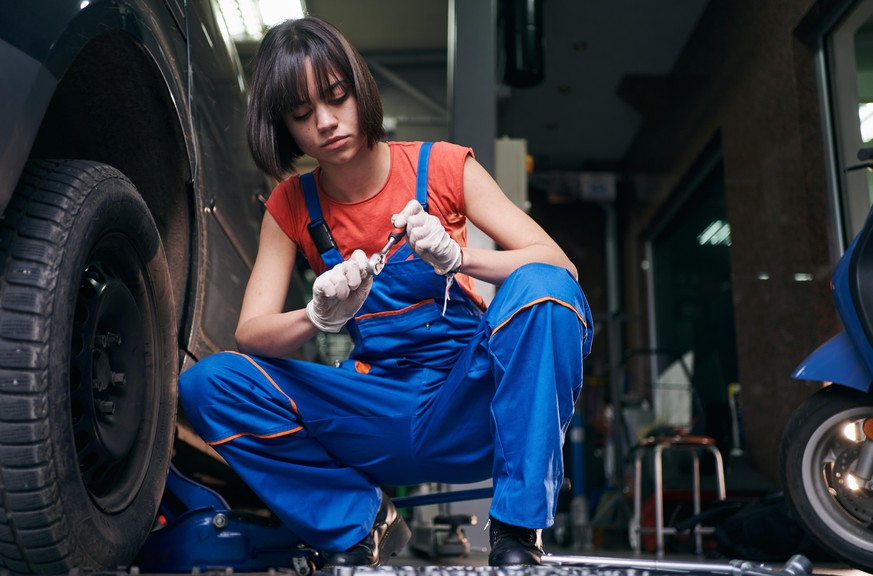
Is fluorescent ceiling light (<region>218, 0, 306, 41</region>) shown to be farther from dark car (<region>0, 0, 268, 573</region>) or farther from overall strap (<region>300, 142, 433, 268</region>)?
overall strap (<region>300, 142, 433, 268</region>)

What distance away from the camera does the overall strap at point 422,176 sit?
1.62 meters

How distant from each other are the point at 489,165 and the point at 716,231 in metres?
3.71

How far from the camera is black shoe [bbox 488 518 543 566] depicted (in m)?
1.24

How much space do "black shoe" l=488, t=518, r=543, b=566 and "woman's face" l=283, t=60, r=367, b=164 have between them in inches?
27.2

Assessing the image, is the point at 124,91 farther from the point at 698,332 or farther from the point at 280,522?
the point at 698,332

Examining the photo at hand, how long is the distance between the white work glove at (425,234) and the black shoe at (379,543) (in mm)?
515

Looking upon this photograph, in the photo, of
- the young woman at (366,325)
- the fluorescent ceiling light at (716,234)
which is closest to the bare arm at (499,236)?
the young woman at (366,325)

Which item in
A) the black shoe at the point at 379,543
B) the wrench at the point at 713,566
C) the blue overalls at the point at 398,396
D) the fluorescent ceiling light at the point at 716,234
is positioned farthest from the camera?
the fluorescent ceiling light at the point at 716,234

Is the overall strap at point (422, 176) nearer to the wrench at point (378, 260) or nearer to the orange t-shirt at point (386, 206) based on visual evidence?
the orange t-shirt at point (386, 206)

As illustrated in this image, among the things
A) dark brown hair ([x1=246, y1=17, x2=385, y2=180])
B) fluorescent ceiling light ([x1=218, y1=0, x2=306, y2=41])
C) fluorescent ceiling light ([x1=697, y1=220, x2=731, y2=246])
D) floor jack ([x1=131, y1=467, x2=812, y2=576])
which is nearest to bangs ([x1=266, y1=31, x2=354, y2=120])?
dark brown hair ([x1=246, y1=17, x2=385, y2=180])

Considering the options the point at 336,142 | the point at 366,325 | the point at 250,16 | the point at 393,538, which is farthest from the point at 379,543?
the point at 250,16

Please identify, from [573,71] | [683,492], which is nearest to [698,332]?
[573,71]

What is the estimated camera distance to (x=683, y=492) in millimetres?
4262

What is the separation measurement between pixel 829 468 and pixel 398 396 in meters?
1.15
